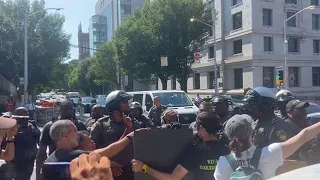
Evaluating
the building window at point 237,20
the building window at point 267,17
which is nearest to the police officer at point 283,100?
the building window at point 267,17

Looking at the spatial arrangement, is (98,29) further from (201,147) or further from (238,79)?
(201,147)

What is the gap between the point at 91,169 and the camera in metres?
1.80

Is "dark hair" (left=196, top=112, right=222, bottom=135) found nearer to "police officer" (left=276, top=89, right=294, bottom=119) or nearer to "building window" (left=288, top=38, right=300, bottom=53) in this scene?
"police officer" (left=276, top=89, right=294, bottom=119)

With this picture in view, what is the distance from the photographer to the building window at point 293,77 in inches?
1729

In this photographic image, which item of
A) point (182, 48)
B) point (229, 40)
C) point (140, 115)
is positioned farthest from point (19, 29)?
point (140, 115)

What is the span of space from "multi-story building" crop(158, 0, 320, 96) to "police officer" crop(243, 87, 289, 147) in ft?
120

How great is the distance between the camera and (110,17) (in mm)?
104812

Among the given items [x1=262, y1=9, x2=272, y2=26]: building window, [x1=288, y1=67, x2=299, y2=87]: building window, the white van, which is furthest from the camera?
[x1=288, y1=67, x2=299, y2=87]: building window

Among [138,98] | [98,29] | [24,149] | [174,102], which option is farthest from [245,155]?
[98,29]

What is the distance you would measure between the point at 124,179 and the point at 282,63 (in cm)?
4143

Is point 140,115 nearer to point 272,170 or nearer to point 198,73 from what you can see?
point 272,170

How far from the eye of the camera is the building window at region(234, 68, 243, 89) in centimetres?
4391

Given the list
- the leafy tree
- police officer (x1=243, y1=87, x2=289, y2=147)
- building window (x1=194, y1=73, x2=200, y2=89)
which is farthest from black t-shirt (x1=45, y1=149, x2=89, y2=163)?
building window (x1=194, y1=73, x2=200, y2=89)

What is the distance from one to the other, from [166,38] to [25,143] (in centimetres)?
Answer: 3280
